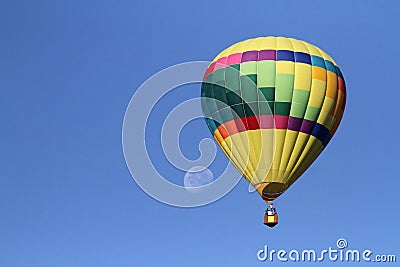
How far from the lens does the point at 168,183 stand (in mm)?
26062

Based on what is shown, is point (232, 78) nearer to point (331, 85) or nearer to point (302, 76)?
point (302, 76)

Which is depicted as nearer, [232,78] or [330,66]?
[232,78]

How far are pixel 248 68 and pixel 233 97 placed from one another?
3.53ft

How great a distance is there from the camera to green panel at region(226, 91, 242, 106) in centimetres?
2862

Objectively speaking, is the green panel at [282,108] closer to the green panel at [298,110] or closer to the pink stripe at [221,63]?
the green panel at [298,110]

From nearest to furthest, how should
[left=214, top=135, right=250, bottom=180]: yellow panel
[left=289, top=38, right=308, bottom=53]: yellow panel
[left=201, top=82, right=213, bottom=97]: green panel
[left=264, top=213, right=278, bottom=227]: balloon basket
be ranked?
1. [left=264, top=213, right=278, bottom=227]: balloon basket
2. [left=214, top=135, right=250, bottom=180]: yellow panel
3. [left=289, top=38, right=308, bottom=53]: yellow panel
4. [left=201, top=82, right=213, bottom=97]: green panel

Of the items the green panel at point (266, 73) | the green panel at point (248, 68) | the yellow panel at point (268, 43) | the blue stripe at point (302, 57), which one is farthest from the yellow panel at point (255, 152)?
the yellow panel at point (268, 43)

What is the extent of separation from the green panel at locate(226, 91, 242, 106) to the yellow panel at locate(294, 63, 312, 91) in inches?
74.7

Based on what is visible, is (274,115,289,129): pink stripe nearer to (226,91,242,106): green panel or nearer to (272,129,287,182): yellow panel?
(272,129,287,182): yellow panel

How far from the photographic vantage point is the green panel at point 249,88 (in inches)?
1120

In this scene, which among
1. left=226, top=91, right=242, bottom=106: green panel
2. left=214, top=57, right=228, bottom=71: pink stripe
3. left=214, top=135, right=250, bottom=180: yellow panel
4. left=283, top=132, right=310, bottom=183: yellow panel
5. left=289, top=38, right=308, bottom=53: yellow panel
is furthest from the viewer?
left=214, top=57, right=228, bottom=71: pink stripe

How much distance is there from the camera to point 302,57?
29.0 meters

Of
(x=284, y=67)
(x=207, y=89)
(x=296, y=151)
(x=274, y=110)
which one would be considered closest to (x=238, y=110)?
(x=274, y=110)

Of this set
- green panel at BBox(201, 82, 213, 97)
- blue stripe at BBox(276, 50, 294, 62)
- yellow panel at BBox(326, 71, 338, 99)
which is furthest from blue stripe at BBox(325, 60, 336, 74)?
green panel at BBox(201, 82, 213, 97)
